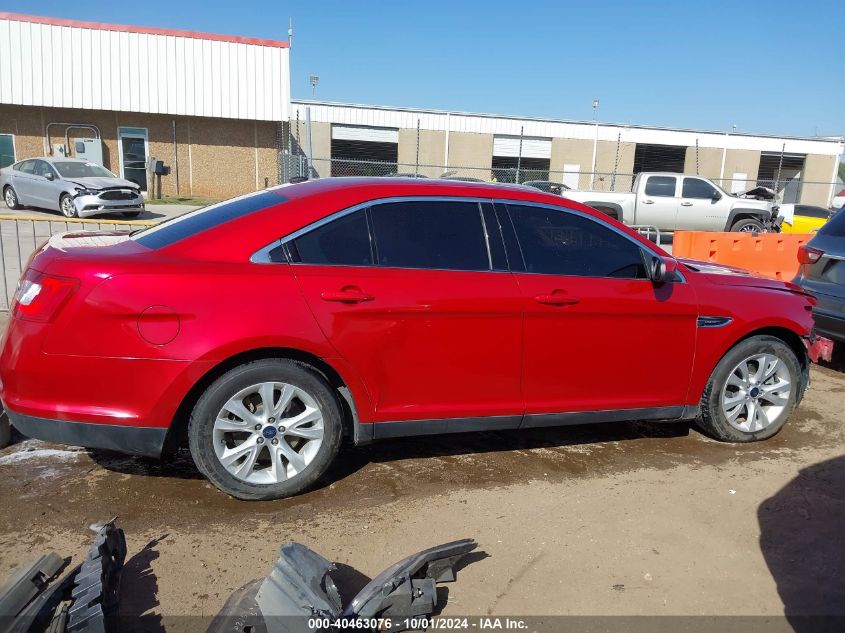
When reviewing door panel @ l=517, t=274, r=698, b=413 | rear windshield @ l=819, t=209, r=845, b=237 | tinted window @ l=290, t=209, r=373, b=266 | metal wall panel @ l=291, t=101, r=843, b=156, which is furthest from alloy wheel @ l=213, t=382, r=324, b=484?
metal wall panel @ l=291, t=101, r=843, b=156

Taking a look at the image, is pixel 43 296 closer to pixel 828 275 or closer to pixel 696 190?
pixel 828 275

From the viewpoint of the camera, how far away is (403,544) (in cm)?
331

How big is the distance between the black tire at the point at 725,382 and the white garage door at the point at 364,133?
31612mm

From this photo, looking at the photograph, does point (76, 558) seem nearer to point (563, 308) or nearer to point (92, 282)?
point (92, 282)

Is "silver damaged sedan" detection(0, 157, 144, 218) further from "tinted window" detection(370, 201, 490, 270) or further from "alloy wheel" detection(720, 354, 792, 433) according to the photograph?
"alloy wheel" detection(720, 354, 792, 433)

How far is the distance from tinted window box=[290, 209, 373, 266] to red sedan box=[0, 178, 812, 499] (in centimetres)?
1

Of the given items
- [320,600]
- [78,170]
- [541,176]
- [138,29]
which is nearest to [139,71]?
[138,29]

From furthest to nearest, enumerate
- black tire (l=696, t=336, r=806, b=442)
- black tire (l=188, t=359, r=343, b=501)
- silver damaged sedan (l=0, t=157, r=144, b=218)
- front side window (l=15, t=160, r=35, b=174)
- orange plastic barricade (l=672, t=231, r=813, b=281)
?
front side window (l=15, t=160, r=35, b=174), silver damaged sedan (l=0, t=157, r=144, b=218), orange plastic barricade (l=672, t=231, r=813, b=281), black tire (l=696, t=336, r=806, b=442), black tire (l=188, t=359, r=343, b=501)

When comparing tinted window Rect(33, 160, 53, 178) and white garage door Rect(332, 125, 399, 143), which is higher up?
white garage door Rect(332, 125, 399, 143)

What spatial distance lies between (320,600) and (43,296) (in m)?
2.02

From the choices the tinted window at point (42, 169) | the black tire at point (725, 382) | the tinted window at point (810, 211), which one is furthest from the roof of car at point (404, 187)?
the tinted window at point (810, 211)

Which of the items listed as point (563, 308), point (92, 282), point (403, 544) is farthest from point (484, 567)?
point (92, 282)

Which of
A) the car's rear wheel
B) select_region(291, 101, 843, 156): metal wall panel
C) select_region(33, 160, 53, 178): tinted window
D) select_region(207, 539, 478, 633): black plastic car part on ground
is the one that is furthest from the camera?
select_region(291, 101, 843, 156): metal wall panel

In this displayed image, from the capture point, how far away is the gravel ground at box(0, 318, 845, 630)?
2.99 metres
